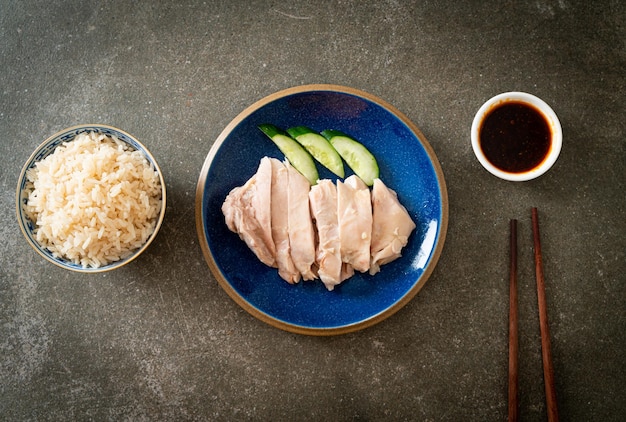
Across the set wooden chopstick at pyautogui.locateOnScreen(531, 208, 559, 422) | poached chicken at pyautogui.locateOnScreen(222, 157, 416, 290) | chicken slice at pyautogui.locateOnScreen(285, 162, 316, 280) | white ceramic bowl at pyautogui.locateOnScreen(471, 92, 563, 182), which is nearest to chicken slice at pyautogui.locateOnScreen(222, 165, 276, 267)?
poached chicken at pyautogui.locateOnScreen(222, 157, 416, 290)

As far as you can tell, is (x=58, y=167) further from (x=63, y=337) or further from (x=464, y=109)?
(x=464, y=109)

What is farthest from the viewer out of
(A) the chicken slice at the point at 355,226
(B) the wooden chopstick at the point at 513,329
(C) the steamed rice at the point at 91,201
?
(B) the wooden chopstick at the point at 513,329

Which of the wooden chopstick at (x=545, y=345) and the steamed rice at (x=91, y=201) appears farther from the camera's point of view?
the wooden chopstick at (x=545, y=345)

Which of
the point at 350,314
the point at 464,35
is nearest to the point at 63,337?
the point at 350,314

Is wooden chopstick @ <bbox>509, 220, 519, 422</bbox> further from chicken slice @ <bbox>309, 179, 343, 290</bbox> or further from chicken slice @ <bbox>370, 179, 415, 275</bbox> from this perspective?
chicken slice @ <bbox>309, 179, 343, 290</bbox>

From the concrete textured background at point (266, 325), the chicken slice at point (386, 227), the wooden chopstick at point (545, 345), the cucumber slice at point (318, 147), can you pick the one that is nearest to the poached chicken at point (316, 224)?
the chicken slice at point (386, 227)

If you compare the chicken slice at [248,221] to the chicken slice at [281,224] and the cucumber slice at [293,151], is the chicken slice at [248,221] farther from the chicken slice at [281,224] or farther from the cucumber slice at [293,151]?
the cucumber slice at [293,151]
